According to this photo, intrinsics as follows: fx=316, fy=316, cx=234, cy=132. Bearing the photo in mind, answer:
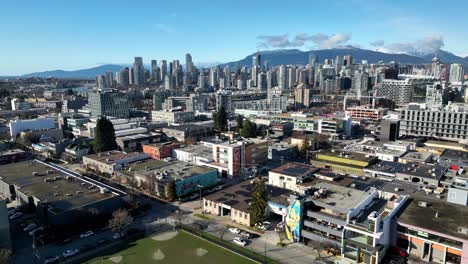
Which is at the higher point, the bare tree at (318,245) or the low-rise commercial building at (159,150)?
the low-rise commercial building at (159,150)

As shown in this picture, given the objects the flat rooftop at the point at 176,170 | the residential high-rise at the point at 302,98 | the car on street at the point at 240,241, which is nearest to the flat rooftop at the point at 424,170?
the car on street at the point at 240,241

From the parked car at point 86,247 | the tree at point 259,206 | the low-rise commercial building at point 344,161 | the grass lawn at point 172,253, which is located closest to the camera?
the grass lawn at point 172,253

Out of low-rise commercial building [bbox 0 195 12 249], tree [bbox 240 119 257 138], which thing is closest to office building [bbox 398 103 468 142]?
tree [bbox 240 119 257 138]

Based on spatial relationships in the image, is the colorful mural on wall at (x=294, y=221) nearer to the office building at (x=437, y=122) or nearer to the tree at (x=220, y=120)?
the tree at (x=220, y=120)

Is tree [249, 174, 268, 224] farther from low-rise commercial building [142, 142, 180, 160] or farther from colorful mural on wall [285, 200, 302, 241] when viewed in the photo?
low-rise commercial building [142, 142, 180, 160]

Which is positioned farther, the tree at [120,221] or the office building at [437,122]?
the office building at [437,122]

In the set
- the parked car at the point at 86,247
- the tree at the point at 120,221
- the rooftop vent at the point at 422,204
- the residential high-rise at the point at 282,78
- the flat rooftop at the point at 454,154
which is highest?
the residential high-rise at the point at 282,78

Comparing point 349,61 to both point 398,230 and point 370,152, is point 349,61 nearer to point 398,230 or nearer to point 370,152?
point 370,152

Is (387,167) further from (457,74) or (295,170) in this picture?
(457,74)
